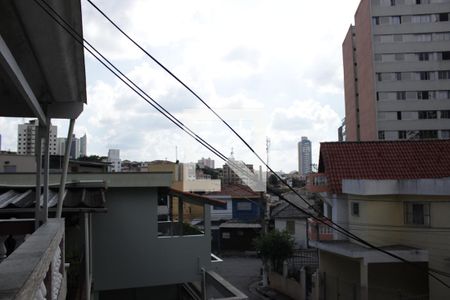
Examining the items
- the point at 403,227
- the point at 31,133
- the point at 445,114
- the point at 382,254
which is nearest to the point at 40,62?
the point at 31,133

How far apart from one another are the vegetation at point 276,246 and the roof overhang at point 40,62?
18414mm

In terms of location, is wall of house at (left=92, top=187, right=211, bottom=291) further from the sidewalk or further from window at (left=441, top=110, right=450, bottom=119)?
window at (left=441, top=110, right=450, bottom=119)

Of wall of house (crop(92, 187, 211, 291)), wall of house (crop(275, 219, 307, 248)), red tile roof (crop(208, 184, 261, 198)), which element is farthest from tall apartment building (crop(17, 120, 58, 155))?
red tile roof (crop(208, 184, 261, 198))

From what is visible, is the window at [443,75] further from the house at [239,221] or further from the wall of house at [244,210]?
the wall of house at [244,210]

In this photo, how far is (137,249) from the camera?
34.2ft

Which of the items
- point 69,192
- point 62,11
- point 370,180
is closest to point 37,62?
point 62,11

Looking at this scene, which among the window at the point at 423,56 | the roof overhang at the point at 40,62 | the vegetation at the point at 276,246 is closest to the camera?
the roof overhang at the point at 40,62

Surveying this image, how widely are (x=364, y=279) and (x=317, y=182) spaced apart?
17.8 ft

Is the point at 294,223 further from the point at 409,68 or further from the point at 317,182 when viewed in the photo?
the point at 409,68

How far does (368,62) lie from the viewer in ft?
136

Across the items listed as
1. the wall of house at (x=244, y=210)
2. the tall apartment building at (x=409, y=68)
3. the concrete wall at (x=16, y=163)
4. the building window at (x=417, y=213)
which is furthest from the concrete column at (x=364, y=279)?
the tall apartment building at (x=409, y=68)

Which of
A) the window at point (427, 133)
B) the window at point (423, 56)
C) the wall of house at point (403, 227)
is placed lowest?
the wall of house at point (403, 227)

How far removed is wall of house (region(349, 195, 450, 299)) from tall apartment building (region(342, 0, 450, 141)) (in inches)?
960

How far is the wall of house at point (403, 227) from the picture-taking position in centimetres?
1534
